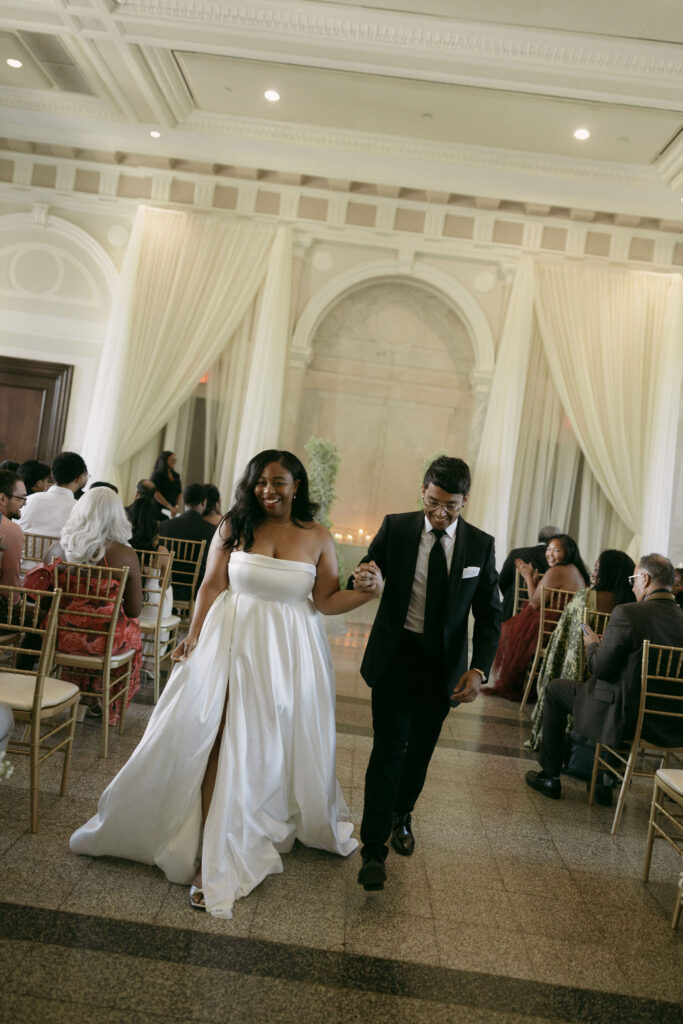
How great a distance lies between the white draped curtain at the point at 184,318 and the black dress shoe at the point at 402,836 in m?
7.25

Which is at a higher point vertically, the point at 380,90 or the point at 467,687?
the point at 380,90

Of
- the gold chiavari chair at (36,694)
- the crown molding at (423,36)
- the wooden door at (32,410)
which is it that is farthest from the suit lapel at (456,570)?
the wooden door at (32,410)

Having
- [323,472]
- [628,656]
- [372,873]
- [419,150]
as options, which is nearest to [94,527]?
[372,873]

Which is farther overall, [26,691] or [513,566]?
[513,566]

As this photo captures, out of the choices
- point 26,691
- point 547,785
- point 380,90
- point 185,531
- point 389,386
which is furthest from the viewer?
point 389,386

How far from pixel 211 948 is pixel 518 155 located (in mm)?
9605

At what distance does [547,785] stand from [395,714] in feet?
5.66

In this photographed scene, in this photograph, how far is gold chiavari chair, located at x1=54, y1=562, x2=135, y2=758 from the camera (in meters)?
4.14

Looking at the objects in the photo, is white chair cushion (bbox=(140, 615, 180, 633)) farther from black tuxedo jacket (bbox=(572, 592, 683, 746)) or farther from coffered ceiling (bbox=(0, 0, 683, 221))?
coffered ceiling (bbox=(0, 0, 683, 221))

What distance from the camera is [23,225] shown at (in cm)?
1060

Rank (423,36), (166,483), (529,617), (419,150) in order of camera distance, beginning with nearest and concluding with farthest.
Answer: (529,617), (423,36), (166,483), (419,150)

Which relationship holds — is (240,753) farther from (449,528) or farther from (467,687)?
(449,528)

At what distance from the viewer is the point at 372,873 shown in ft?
9.77

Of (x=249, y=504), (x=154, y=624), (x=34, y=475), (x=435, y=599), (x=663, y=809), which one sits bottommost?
(x=663, y=809)
